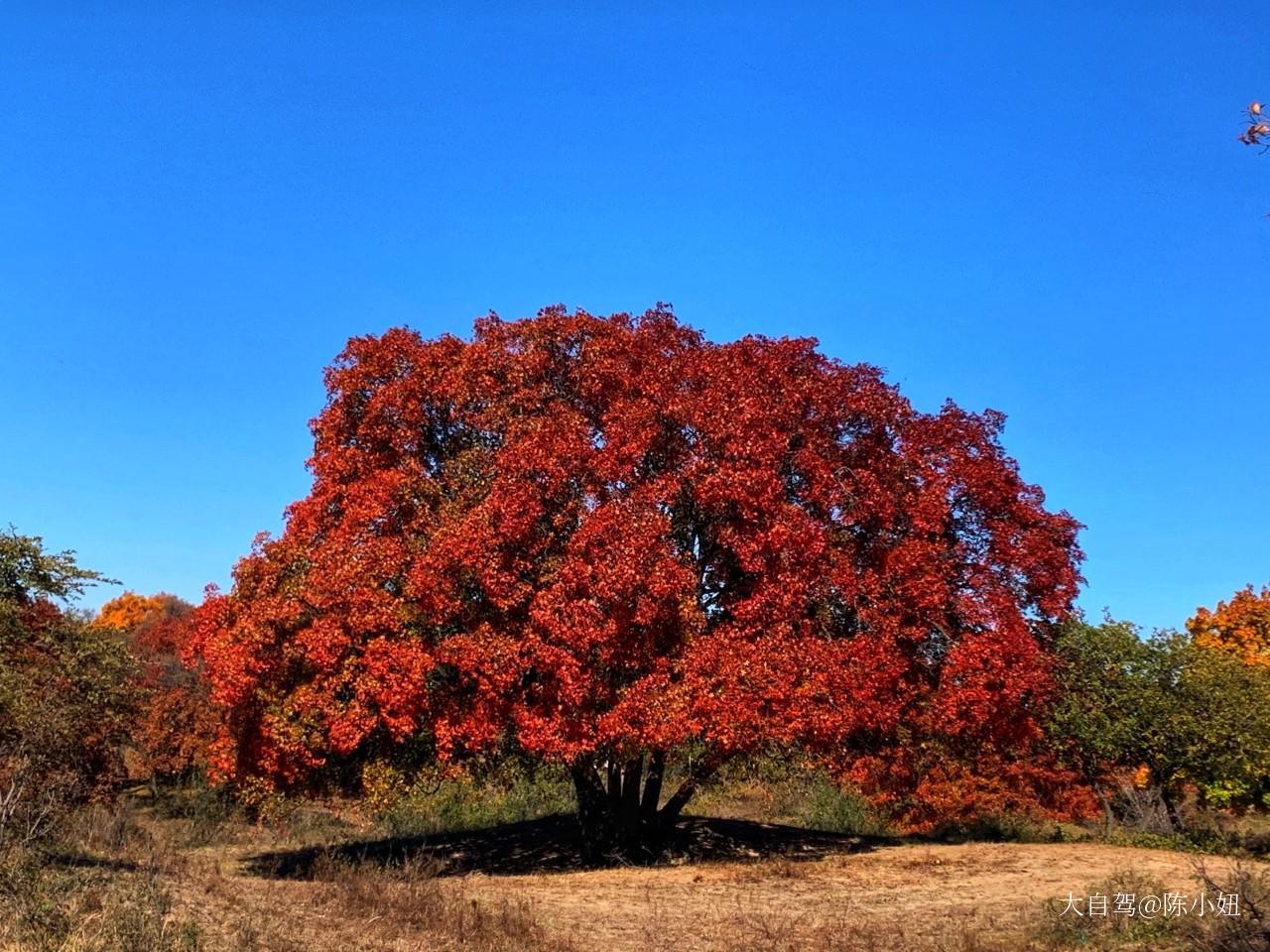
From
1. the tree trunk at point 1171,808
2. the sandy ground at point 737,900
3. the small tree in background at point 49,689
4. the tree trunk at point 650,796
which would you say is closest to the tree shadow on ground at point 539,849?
the tree trunk at point 650,796

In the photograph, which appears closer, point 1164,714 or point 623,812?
point 623,812

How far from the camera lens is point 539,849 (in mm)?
25938

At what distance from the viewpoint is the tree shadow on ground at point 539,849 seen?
2261 centimetres

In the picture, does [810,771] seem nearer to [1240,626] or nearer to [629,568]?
[629,568]

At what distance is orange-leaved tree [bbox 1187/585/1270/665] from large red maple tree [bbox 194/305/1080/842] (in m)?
29.4

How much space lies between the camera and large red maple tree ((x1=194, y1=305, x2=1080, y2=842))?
17.5 metres

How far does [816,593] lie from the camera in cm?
1997

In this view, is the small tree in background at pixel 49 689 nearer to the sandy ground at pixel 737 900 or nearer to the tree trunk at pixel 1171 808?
the sandy ground at pixel 737 900

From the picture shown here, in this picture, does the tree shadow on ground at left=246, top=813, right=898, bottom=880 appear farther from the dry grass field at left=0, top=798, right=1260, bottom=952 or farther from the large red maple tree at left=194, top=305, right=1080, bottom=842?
the large red maple tree at left=194, top=305, right=1080, bottom=842

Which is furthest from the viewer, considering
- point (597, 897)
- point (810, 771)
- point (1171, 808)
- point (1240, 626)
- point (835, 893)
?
point (1240, 626)

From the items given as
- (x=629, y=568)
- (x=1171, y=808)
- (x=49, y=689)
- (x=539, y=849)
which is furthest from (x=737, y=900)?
(x=1171, y=808)

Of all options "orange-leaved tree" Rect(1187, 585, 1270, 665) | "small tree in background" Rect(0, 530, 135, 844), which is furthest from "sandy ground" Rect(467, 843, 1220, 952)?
"orange-leaved tree" Rect(1187, 585, 1270, 665)

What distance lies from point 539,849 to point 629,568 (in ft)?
41.3

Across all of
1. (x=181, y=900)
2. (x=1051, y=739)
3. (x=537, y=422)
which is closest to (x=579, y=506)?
(x=537, y=422)
